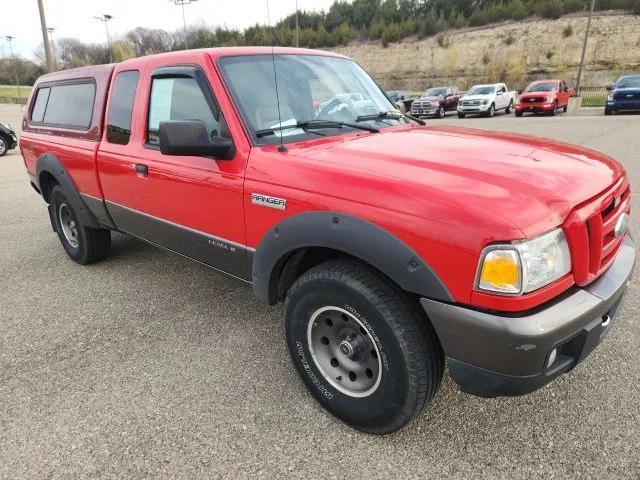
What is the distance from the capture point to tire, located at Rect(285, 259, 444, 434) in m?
2.00

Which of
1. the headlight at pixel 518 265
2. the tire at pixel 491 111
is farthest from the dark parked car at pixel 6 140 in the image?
the tire at pixel 491 111

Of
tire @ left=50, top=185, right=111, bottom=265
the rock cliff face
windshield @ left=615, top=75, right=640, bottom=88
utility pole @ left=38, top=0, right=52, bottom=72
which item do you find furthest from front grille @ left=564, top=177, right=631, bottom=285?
the rock cliff face

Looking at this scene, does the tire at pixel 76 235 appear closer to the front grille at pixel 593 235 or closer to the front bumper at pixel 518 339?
the front bumper at pixel 518 339

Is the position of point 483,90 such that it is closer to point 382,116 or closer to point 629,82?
point 629,82

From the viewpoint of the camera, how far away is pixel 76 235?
4645mm

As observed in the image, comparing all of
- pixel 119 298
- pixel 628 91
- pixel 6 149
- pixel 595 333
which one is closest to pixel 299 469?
pixel 595 333

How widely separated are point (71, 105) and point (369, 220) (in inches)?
141

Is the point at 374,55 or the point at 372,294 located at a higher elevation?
the point at 374,55

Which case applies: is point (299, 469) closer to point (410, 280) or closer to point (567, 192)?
point (410, 280)

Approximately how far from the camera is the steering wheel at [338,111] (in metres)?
2.91

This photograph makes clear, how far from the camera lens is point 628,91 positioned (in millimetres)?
19750

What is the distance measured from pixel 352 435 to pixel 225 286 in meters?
2.07

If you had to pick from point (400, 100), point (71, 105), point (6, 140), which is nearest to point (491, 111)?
point (400, 100)

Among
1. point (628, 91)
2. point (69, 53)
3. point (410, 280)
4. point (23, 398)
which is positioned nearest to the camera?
point (410, 280)
